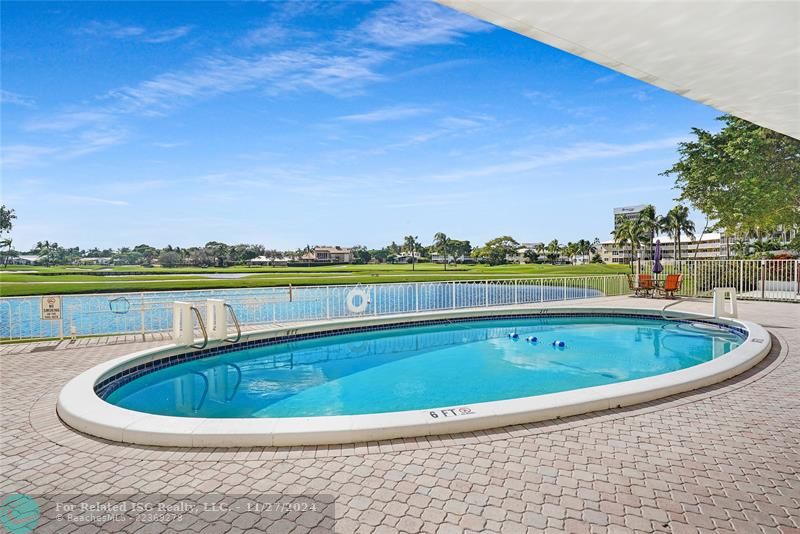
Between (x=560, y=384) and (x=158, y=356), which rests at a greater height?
(x=158, y=356)

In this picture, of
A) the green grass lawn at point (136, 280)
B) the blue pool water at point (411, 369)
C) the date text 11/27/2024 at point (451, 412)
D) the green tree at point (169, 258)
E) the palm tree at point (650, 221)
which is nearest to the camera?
the date text 11/27/2024 at point (451, 412)

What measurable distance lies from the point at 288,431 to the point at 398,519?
4.74ft

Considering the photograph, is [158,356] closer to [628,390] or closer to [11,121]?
[628,390]

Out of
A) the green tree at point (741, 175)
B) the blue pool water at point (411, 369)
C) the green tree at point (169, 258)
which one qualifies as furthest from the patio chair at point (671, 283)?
the green tree at point (169, 258)

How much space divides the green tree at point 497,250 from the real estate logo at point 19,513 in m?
92.4

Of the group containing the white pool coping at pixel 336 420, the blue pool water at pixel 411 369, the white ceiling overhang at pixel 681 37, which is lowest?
the blue pool water at pixel 411 369

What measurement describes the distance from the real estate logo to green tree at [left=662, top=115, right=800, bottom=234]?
2423cm

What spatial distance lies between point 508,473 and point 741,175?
23.1 meters

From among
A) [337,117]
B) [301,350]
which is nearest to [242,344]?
[301,350]

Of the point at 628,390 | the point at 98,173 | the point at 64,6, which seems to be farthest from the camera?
the point at 98,173

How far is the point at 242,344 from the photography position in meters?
8.54

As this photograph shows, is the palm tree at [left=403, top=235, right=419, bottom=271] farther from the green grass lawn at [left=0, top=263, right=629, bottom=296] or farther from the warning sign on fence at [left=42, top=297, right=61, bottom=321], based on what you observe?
the warning sign on fence at [left=42, top=297, right=61, bottom=321]

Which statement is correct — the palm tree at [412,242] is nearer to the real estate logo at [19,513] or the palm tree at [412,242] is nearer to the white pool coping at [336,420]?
the white pool coping at [336,420]

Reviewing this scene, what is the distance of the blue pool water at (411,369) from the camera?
6066mm
